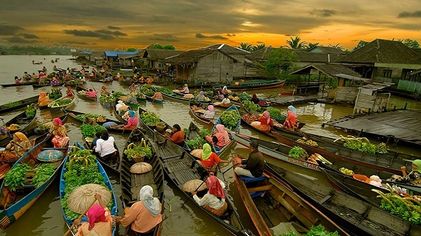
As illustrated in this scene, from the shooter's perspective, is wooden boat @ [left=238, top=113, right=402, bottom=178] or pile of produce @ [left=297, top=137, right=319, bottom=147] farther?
pile of produce @ [left=297, top=137, right=319, bottom=147]

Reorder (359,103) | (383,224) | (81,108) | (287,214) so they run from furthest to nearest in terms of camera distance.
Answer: (81,108)
(359,103)
(287,214)
(383,224)

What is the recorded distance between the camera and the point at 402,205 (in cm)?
720

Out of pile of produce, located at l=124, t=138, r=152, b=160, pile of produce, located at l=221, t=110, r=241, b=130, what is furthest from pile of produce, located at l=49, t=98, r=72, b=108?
pile of produce, located at l=221, t=110, r=241, b=130

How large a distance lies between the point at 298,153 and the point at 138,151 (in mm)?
6889

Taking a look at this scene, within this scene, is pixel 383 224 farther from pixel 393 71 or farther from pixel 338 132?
pixel 393 71

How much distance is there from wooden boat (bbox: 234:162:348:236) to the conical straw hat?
3.82 m

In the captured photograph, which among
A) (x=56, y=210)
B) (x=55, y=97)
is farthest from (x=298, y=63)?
(x=56, y=210)

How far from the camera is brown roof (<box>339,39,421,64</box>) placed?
28.1m

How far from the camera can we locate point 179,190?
934 cm

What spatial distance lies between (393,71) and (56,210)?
107 ft

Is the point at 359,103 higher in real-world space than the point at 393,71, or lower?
lower

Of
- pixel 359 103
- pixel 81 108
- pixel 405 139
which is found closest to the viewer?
pixel 405 139

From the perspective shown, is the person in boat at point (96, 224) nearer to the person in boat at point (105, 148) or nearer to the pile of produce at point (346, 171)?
the person in boat at point (105, 148)

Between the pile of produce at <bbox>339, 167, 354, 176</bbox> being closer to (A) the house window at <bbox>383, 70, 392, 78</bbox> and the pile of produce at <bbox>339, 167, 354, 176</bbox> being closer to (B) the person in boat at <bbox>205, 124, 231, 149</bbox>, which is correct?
(B) the person in boat at <bbox>205, 124, 231, 149</bbox>
